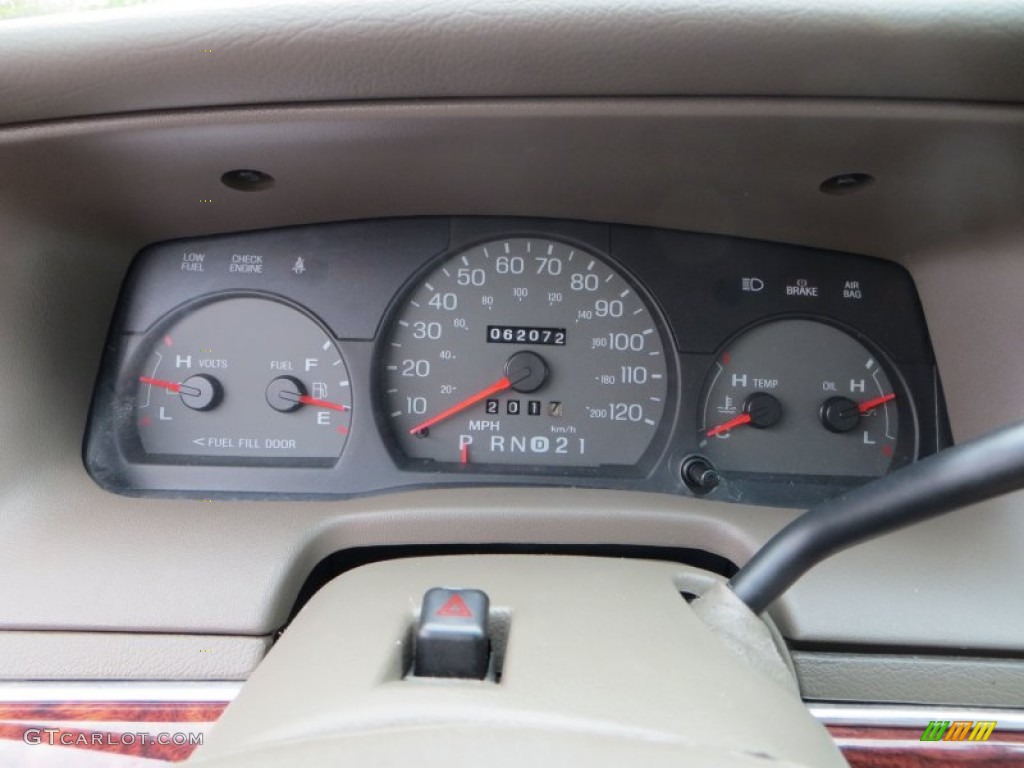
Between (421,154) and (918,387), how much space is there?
1476 millimetres

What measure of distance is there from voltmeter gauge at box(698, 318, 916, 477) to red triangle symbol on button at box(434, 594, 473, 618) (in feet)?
3.91

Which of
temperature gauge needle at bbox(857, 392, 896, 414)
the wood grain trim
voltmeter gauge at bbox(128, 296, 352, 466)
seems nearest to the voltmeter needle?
voltmeter gauge at bbox(128, 296, 352, 466)

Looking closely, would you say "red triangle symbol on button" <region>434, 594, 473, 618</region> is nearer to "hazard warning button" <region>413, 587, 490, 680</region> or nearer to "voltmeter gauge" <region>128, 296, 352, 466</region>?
"hazard warning button" <region>413, 587, 490, 680</region>

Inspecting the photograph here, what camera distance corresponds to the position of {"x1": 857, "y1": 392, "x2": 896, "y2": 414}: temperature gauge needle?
6.96 feet

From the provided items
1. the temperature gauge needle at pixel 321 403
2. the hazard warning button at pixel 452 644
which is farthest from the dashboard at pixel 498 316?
the hazard warning button at pixel 452 644

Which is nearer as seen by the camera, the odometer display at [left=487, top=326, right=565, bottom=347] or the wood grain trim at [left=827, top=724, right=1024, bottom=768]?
the wood grain trim at [left=827, top=724, right=1024, bottom=768]

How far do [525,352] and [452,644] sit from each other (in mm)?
1174

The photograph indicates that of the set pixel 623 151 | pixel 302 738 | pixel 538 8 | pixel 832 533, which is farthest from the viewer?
pixel 623 151

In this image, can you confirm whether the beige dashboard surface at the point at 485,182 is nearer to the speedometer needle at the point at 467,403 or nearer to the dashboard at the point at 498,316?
Result: the dashboard at the point at 498,316

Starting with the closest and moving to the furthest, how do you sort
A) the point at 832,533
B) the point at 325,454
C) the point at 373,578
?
the point at 832,533 < the point at 373,578 < the point at 325,454

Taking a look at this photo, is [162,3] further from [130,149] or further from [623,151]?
[623,151]

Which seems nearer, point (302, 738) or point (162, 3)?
point (302, 738)

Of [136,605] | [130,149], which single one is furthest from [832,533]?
[130,149]

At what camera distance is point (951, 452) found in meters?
0.98
